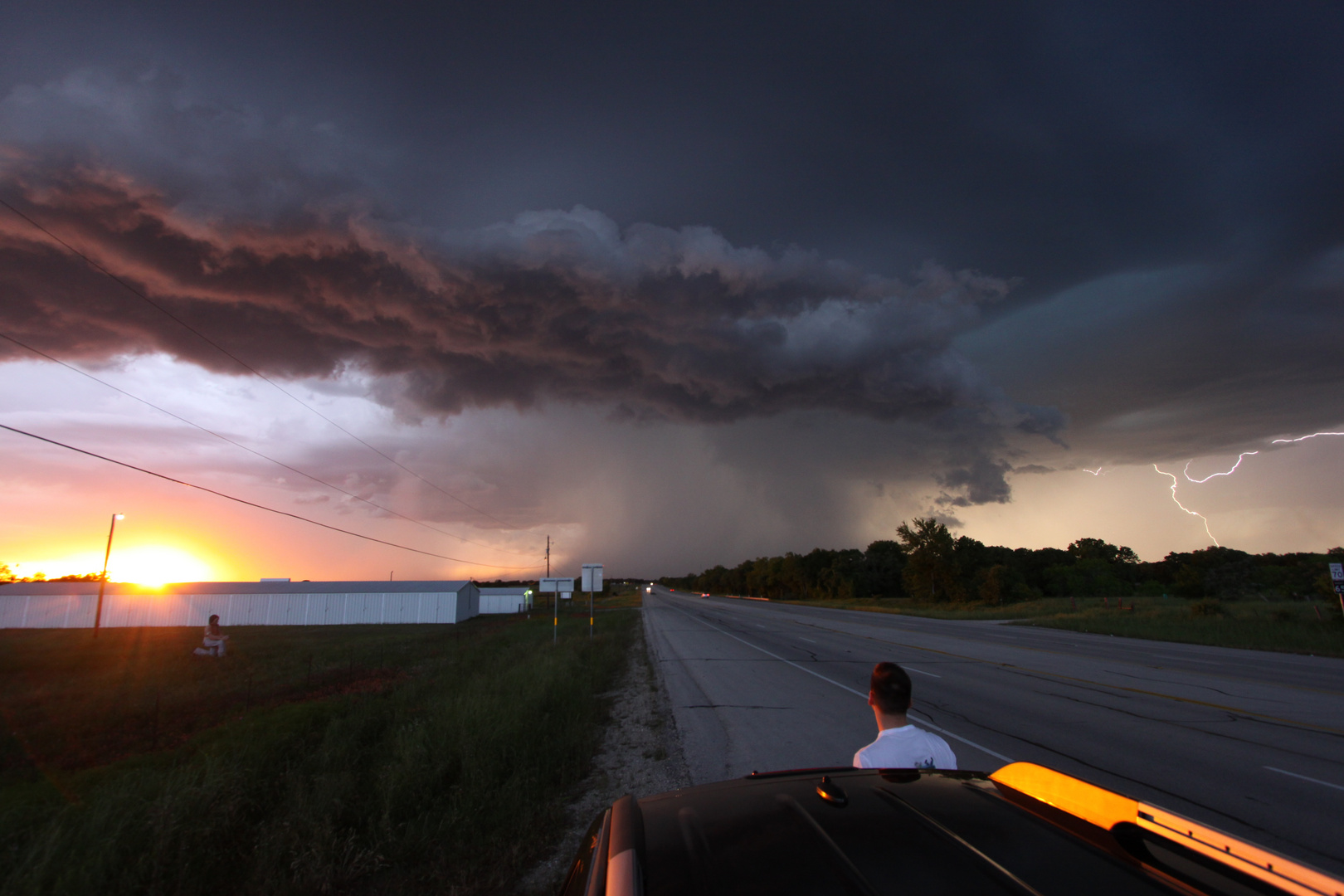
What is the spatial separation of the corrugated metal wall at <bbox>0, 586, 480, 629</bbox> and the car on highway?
65.2 meters

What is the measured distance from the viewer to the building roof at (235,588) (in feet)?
188

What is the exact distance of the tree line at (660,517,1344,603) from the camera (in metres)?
62.5

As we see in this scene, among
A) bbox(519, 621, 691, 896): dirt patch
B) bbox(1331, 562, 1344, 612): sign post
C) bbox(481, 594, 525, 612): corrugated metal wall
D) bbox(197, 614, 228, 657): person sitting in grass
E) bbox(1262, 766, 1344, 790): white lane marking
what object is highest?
bbox(1331, 562, 1344, 612): sign post

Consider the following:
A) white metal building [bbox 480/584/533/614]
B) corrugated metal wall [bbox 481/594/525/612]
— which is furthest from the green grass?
corrugated metal wall [bbox 481/594/525/612]

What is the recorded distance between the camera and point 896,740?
11.1ft

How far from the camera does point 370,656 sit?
2728 centimetres

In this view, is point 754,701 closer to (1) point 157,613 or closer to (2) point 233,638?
(2) point 233,638

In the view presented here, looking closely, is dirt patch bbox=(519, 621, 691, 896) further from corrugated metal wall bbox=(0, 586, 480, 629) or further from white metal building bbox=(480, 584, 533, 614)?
white metal building bbox=(480, 584, 533, 614)

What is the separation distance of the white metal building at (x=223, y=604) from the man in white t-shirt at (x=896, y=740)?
212ft

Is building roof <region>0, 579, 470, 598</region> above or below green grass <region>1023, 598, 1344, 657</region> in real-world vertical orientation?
above

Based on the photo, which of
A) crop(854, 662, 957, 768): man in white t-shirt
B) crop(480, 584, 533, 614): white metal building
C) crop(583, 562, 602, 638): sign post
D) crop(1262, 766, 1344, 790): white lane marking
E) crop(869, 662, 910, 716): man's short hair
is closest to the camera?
crop(854, 662, 957, 768): man in white t-shirt

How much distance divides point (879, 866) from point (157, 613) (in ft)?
253

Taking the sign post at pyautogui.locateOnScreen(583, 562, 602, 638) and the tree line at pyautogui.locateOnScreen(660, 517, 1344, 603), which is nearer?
the sign post at pyautogui.locateOnScreen(583, 562, 602, 638)

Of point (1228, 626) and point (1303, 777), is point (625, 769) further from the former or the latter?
point (1228, 626)
